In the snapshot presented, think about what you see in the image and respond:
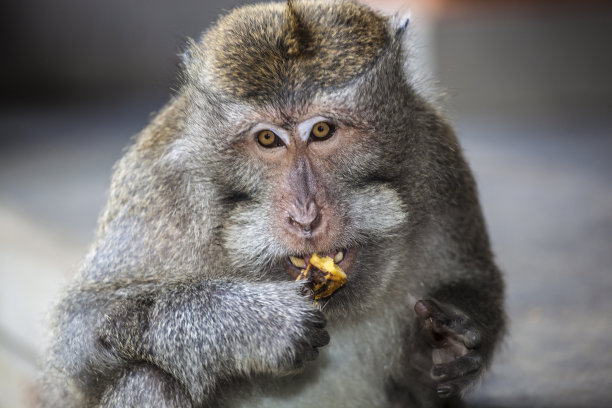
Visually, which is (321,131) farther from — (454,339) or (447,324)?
(454,339)

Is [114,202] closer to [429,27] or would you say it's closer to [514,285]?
[514,285]

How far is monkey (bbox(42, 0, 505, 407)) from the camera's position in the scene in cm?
359

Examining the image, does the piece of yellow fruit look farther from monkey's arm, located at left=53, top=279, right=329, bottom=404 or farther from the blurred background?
the blurred background

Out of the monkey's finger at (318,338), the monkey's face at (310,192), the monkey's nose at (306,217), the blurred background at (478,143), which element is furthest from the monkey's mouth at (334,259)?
the blurred background at (478,143)

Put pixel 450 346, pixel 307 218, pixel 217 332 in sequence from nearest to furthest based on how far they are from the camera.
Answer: pixel 307 218
pixel 217 332
pixel 450 346

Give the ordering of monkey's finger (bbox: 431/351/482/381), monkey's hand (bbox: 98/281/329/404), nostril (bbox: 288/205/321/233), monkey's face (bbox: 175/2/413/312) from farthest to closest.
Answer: monkey's finger (bbox: 431/351/482/381) → monkey's hand (bbox: 98/281/329/404) → monkey's face (bbox: 175/2/413/312) → nostril (bbox: 288/205/321/233)

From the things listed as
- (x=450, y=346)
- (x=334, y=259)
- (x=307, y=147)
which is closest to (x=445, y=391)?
(x=450, y=346)

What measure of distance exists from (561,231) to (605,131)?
4.09 m

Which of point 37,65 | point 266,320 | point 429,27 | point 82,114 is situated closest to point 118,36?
point 37,65

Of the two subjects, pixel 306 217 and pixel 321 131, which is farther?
pixel 321 131

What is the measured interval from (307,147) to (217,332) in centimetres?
95

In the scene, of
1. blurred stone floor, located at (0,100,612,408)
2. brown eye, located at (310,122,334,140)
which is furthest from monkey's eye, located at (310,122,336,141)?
blurred stone floor, located at (0,100,612,408)

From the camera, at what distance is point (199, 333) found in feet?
12.3

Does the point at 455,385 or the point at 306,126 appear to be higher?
the point at 306,126
